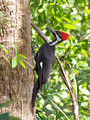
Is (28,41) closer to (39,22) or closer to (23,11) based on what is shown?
(23,11)

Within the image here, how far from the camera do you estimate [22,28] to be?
1.51 metres

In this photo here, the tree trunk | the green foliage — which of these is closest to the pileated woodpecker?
the green foliage

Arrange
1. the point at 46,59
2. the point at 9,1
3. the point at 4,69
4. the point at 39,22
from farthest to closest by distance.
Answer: the point at 39,22 < the point at 46,59 < the point at 9,1 < the point at 4,69

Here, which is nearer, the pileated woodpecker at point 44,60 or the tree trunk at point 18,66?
the tree trunk at point 18,66

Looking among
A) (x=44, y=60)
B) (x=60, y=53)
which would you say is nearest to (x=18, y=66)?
(x=44, y=60)

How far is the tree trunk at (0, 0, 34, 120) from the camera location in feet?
4.53

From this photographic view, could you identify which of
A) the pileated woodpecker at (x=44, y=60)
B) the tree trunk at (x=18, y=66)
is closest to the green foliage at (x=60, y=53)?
the pileated woodpecker at (x=44, y=60)

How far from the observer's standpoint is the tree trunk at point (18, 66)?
1.38m

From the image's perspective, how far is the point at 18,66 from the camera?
143 cm

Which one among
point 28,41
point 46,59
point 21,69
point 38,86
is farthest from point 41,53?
point 21,69

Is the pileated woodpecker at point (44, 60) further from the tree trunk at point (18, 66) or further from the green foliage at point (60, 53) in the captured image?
the tree trunk at point (18, 66)

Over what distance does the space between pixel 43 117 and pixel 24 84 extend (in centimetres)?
66

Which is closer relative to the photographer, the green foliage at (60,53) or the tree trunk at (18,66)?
the tree trunk at (18,66)

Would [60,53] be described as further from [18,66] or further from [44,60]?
[18,66]
